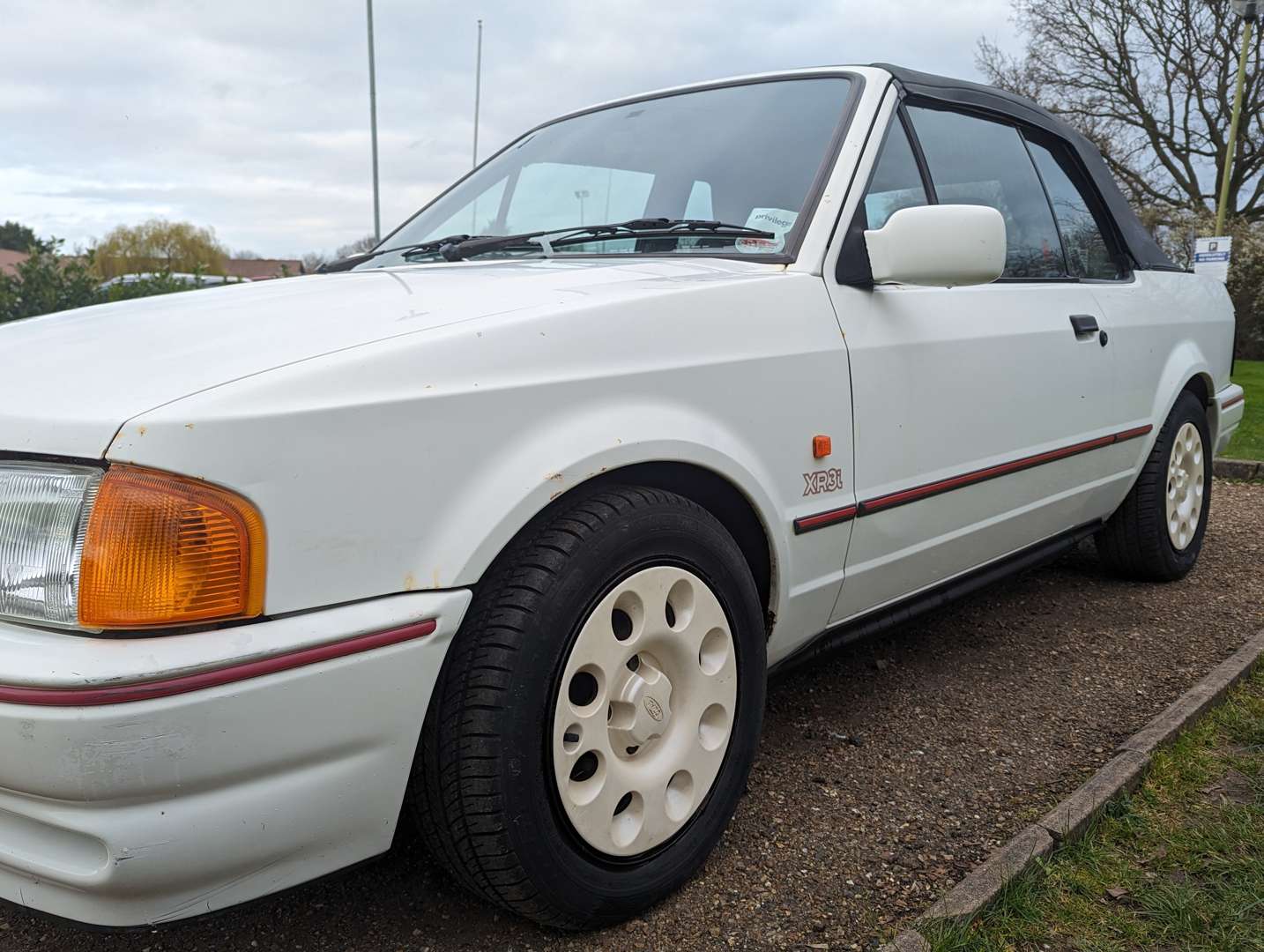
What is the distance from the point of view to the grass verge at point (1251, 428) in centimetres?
746

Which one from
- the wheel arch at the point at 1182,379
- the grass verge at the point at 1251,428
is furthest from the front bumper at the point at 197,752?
the grass verge at the point at 1251,428

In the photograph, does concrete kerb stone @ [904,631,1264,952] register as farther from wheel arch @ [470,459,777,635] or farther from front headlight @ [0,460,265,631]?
front headlight @ [0,460,265,631]

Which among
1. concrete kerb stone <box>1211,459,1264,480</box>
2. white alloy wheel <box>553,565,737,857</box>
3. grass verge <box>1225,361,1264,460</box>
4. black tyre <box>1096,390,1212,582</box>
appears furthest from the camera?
grass verge <box>1225,361,1264,460</box>

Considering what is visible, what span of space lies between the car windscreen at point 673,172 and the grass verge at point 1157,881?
1372mm

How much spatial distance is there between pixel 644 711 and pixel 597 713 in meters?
0.12

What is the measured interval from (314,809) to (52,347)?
2.87 feet

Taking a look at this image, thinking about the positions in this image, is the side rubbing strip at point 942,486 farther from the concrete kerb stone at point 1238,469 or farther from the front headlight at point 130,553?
the concrete kerb stone at point 1238,469

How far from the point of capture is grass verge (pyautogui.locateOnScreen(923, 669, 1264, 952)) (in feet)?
5.75

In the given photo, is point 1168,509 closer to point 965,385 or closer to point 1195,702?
point 1195,702

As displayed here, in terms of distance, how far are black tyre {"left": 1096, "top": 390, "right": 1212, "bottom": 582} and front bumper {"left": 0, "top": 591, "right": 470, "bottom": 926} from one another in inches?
121

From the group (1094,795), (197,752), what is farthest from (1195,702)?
(197,752)

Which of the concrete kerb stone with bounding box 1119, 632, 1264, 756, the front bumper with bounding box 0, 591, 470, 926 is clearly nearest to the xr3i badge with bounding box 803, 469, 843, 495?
the front bumper with bounding box 0, 591, 470, 926

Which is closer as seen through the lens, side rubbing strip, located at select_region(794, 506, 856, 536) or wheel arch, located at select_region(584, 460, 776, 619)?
wheel arch, located at select_region(584, 460, 776, 619)

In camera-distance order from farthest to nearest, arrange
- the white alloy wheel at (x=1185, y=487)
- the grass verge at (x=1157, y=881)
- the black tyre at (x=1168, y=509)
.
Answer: the white alloy wheel at (x=1185, y=487), the black tyre at (x=1168, y=509), the grass verge at (x=1157, y=881)
